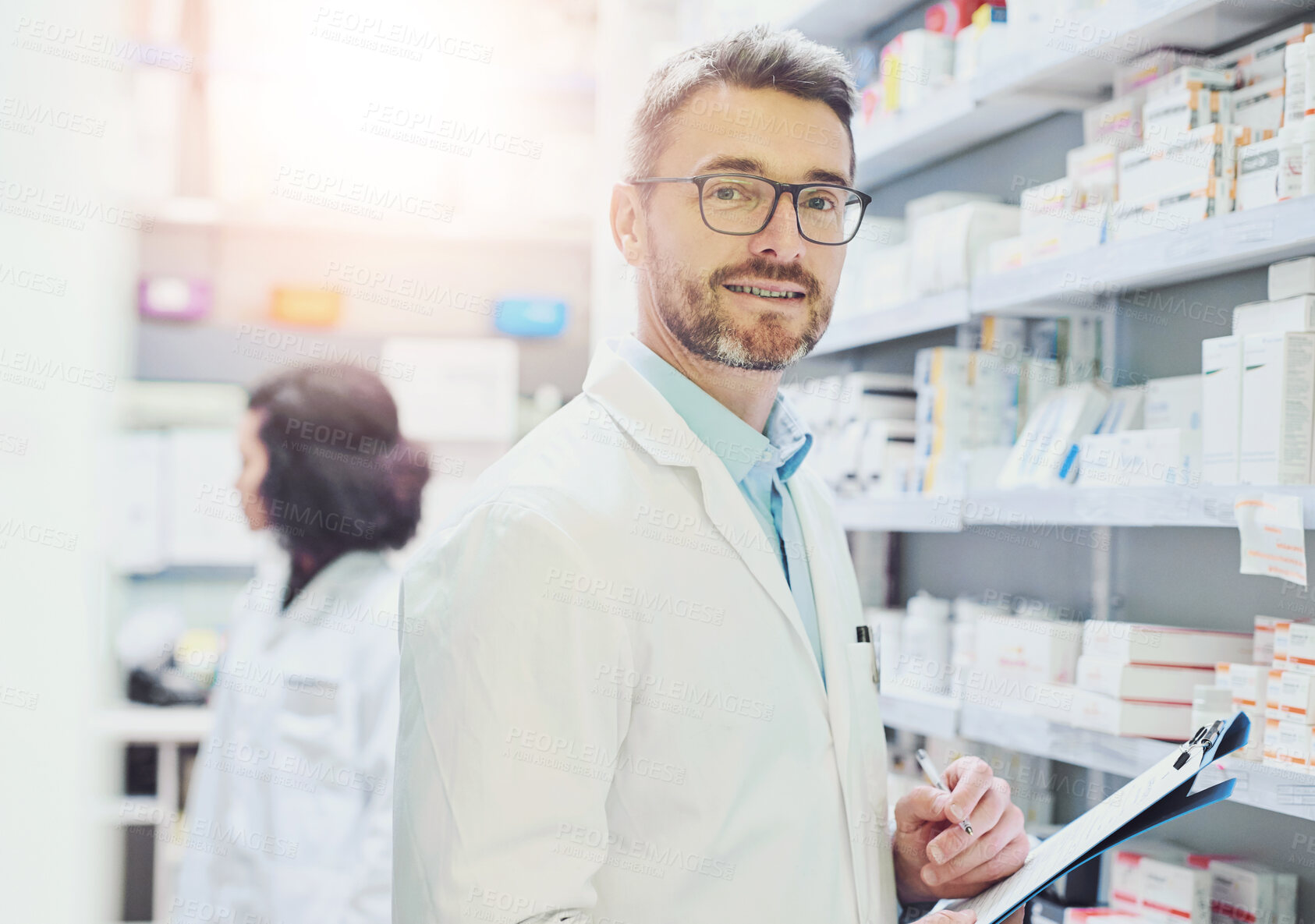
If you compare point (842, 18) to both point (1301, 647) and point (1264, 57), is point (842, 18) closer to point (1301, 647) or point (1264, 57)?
point (1264, 57)

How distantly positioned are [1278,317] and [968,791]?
0.84m

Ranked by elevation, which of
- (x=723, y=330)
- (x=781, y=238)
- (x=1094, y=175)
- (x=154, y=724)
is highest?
(x=1094, y=175)

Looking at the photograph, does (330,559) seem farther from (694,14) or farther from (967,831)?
(694,14)

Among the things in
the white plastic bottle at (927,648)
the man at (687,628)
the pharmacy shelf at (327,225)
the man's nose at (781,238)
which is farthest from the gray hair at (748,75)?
the pharmacy shelf at (327,225)

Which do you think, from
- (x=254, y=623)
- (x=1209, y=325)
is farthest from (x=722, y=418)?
(x=254, y=623)

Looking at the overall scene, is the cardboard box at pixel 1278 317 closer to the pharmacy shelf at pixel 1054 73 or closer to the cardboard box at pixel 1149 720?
the pharmacy shelf at pixel 1054 73

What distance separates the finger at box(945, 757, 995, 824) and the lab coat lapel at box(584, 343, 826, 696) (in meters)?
0.20

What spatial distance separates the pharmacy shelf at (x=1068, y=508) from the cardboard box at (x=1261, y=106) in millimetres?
548

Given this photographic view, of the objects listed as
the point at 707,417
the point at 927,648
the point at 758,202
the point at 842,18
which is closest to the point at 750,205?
the point at 758,202

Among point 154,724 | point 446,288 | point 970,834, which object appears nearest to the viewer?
point 970,834

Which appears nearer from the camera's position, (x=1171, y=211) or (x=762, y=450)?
(x=762, y=450)

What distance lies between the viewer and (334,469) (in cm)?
258

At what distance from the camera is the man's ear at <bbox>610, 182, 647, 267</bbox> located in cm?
156

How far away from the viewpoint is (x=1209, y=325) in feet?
6.91
